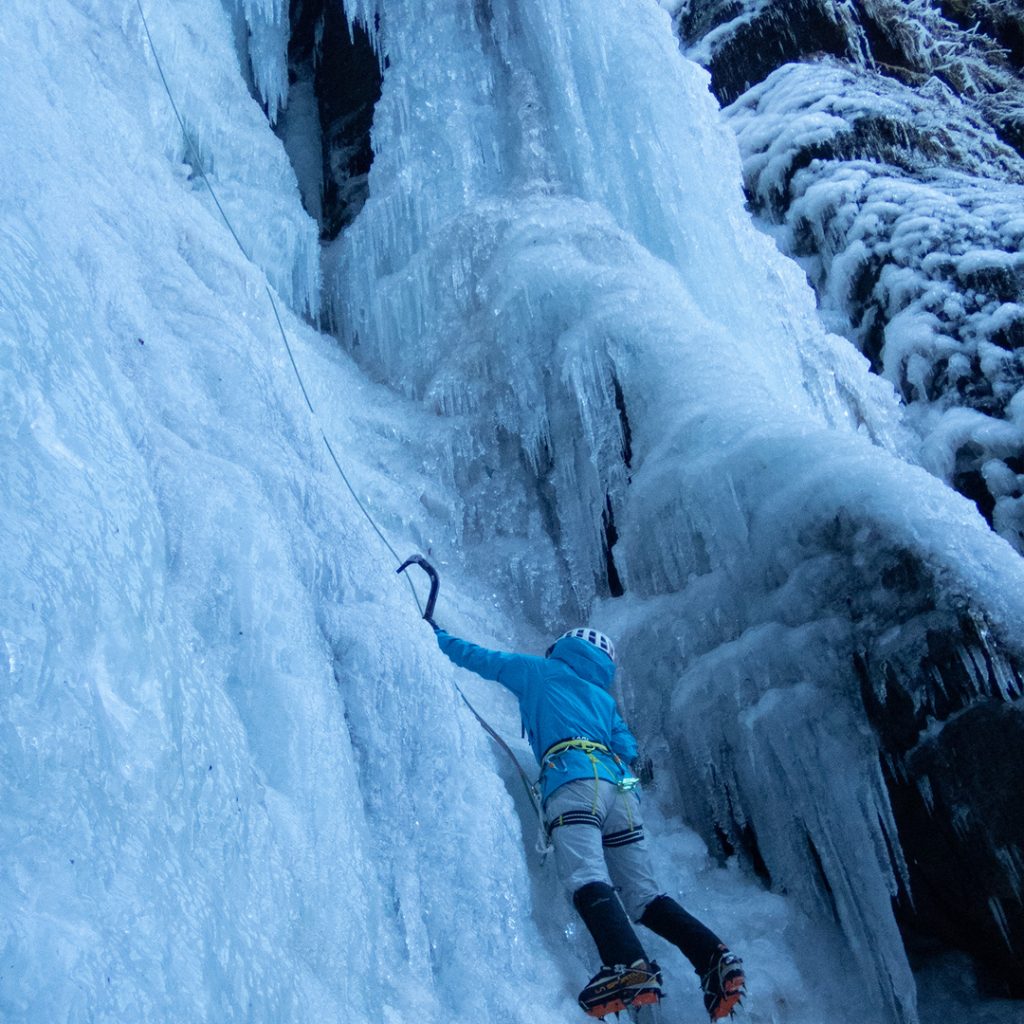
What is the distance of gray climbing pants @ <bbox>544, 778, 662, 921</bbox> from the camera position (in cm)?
290

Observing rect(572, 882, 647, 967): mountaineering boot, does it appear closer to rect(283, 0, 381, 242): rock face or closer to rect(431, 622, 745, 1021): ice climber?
rect(431, 622, 745, 1021): ice climber

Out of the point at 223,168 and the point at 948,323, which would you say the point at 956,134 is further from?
the point at 223,168

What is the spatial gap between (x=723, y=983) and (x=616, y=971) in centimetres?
32

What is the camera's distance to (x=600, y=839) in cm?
300

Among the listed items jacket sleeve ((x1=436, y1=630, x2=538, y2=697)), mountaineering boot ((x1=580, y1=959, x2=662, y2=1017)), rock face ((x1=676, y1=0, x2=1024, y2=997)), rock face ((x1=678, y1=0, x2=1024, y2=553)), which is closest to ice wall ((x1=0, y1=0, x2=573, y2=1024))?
mountaineering boot ((x1=580, y1=959, x2=662, y2=1017))

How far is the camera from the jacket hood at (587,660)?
11.7 feet

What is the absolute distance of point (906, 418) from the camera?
805cm

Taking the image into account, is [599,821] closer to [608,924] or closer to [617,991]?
[608,924]

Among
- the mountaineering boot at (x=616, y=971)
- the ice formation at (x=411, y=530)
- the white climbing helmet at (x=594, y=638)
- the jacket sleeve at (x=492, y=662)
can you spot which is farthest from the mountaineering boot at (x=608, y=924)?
the white climbing helmet at (x=594, y=638)

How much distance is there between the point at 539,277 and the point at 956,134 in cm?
684

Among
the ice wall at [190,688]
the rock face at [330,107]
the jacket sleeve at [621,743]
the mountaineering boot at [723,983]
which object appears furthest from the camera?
the rock face at [330,107]

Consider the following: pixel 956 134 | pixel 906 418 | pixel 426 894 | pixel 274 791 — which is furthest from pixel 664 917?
pixel 956 134

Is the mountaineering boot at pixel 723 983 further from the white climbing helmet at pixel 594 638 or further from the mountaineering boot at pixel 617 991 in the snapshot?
the white climbing helmet at pixel 594 638

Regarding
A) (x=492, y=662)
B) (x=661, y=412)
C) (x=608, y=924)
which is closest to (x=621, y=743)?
(x=492, y=662)
